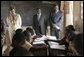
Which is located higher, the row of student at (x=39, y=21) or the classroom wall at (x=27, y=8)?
the classroom wall at (x=27, y=8)

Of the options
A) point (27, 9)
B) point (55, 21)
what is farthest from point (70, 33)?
point (27, 9)

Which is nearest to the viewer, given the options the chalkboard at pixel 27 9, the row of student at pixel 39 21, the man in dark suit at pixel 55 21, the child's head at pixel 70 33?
the child's head at pixel 70 33

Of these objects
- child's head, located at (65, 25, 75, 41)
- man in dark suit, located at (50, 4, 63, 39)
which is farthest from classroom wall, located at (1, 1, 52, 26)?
child's head, located at (65, 25, 75, 41)

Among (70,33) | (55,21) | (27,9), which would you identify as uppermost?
(27,9)

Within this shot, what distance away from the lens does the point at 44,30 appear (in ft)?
23.5

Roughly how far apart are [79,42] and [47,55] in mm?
396

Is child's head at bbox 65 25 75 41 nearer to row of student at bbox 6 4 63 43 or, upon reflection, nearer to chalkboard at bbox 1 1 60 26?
row of student at bbox 6 4 63 43

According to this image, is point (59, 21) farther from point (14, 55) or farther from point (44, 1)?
point (14, 55)

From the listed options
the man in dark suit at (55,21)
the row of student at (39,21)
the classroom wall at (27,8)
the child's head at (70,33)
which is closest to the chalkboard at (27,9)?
the classroom wall at (27,8)

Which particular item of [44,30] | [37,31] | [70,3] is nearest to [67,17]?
[70,3]

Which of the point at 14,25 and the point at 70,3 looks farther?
the point at 70,3

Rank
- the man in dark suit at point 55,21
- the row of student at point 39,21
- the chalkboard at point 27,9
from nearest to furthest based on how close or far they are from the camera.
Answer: the row of student at point 39,21
the man in dark suit at point 55,21
the chalkboard at point 27,9

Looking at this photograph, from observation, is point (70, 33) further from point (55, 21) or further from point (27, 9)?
point (27, 9)

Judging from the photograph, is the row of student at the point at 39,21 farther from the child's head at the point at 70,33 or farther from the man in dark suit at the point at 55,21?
the child's head at the point at 70,33
